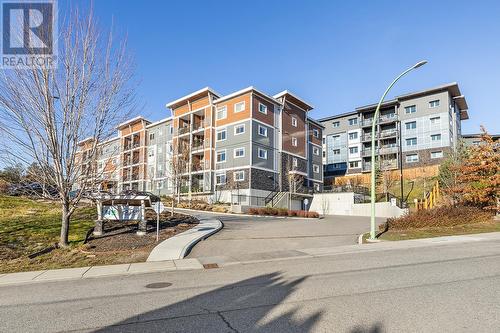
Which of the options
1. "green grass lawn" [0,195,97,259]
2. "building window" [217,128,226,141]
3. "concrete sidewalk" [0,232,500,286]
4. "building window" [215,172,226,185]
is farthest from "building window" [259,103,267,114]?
"concrete sidewalk" [0,232,500,286]

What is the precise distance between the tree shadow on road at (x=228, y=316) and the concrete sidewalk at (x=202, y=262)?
3.84 meters

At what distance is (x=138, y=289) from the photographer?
8125 millimetres

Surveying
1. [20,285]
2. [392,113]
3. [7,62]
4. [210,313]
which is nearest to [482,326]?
[210,313]

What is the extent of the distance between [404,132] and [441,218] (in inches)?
1599

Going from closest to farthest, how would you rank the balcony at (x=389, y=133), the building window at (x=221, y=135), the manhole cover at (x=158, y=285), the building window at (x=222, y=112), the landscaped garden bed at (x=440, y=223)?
the manhole cover at (x=158, y=285)
the landscaped garden bed at (x=440, y=223)
the building window at (x=221, y=135)
the building window at (x=222, y=112)
the balcony at (x=389, y=133)

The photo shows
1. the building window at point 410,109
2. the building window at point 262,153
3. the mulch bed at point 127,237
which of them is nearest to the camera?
the mulch bed at point 127,237

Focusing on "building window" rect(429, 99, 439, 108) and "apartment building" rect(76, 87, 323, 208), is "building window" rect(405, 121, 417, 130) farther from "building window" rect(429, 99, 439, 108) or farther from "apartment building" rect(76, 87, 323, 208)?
"apartment building" rect(76, 87, 323, 208)

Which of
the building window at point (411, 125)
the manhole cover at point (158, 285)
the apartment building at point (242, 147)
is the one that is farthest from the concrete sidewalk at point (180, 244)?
the building window at point (411, 125)

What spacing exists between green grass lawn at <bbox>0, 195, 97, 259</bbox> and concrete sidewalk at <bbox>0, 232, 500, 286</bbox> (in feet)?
10.7

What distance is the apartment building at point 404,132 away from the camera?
54.0m

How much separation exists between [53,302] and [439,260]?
1060 centimetres

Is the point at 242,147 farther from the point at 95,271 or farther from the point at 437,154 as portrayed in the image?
the point at 437,154

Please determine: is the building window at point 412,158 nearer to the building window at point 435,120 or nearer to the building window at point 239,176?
the building window at point 435,120

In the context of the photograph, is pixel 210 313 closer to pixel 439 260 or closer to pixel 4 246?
pixel 439 260
